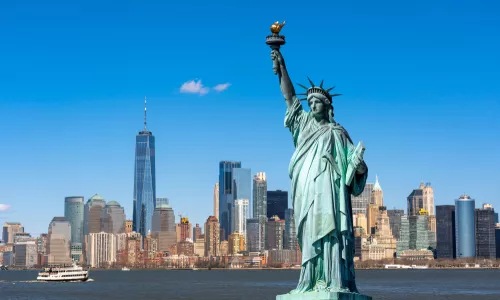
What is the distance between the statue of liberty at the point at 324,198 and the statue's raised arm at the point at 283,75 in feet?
1.62

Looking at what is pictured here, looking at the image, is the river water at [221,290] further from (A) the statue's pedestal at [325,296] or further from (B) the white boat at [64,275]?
(A) the statue's pedestal at [325,296]

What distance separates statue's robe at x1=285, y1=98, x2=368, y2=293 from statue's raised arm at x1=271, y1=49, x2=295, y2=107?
892mm

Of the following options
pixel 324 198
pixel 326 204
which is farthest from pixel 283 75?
pixel 326 204

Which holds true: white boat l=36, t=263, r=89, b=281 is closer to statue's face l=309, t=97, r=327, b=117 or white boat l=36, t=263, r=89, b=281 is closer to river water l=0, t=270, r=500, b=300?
river water l=0, t=270, r=500, b=300

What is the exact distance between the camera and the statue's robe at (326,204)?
18.4m

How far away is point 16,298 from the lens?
9425 cm

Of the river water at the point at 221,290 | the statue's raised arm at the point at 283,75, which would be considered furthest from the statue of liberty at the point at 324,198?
the river water at the point at 221,290

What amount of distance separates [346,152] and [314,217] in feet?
4.77

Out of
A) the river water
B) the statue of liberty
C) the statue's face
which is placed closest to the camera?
the statue of liberty

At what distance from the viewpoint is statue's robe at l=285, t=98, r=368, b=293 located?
18406 mm

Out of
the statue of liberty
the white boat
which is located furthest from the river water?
the statue of liberty

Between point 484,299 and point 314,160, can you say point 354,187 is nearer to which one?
point 314,160

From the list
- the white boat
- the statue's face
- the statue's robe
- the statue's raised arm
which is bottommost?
the white boat

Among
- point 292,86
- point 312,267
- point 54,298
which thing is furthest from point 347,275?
point 54,298
